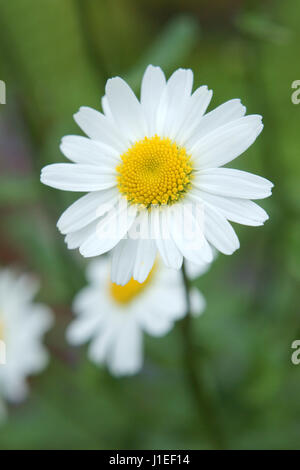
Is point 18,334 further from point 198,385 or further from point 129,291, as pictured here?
point 198,385

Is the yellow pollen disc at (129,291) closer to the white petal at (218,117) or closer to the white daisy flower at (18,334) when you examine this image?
the white daisy flower at (18,334)

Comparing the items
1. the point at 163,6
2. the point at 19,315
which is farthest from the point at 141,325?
the point at 163,6

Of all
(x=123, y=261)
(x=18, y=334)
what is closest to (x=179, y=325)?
(x=123, y=261)

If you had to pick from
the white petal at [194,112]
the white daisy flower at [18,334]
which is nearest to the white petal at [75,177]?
the white petal at [194,112]

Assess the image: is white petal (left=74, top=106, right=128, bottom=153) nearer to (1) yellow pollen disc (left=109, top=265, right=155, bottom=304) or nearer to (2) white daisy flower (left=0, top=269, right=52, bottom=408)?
(1) yellow pollen disc (left=109, top=265, right=155, bottom=304)

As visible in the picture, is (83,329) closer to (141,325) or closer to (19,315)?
(141,325)

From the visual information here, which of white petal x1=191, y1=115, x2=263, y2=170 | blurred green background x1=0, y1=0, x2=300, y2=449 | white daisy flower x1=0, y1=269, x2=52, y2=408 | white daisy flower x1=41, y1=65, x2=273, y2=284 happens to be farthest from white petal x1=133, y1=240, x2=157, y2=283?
white daisy flower x1=0, y1=269, x2=52, y2=408

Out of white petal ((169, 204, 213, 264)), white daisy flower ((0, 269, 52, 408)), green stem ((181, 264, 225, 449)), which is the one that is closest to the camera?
white petal ((169, 204, 213, 264))
